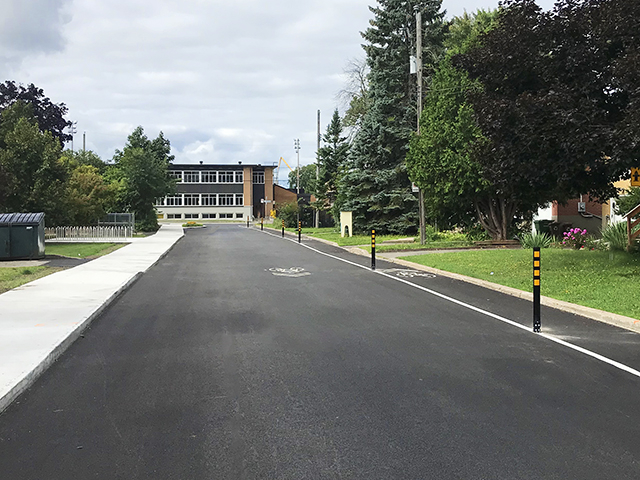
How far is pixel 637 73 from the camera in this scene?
11297 millimetres

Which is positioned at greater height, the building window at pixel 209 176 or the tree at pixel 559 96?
the building window at pixel 209 176

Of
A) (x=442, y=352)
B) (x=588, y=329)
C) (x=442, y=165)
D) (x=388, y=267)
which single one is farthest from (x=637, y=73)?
(x=442, y=165)

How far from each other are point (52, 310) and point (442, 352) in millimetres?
6532

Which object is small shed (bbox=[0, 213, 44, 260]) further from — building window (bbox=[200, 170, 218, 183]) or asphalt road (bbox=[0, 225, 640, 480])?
building window (bbox=[200, 170, 218, 183])

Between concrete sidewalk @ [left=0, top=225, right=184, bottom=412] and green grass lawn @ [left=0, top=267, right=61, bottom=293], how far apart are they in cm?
43

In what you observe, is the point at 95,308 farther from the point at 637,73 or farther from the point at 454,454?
the point at 637,73

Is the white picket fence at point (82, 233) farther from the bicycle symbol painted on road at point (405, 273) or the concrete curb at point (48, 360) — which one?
the concrete curb at point (48, 360)

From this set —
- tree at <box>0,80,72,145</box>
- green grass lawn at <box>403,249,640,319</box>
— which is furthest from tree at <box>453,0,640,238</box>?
tree at <box>0,80,72,145</box>

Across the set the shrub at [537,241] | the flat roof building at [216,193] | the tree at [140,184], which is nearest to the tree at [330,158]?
the tree at [140,184]

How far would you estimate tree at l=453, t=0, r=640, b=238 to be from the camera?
1233 centimetres

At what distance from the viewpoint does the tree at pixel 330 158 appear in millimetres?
54969

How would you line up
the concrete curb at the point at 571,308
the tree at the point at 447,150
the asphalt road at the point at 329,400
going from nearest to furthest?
1. the asphalt road at the point at 329,400
2. the concrete curb at the point at 571,308
3. the tree at the point at 447,150

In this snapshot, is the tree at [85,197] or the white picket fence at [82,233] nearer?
the white picket fence at [82,233]

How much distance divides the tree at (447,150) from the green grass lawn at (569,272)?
592 cm
